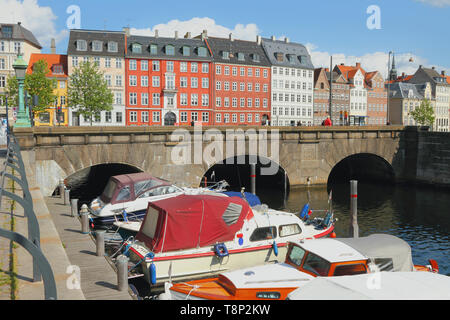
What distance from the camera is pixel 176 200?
727 inches

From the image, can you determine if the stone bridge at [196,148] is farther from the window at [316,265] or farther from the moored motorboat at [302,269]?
the window at [316,265]

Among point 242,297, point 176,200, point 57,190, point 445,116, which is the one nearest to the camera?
point 242,297

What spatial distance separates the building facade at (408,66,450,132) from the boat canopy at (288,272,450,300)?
119m

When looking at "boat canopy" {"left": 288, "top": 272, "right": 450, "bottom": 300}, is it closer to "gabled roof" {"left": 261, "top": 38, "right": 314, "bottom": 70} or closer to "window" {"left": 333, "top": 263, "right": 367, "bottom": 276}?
"window" {"left": 333, "top": 263, "right": 367, "bottom": 276}

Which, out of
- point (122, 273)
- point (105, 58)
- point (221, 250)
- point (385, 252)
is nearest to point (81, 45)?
point (105, 58)

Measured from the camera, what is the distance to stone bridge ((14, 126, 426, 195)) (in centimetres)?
3020

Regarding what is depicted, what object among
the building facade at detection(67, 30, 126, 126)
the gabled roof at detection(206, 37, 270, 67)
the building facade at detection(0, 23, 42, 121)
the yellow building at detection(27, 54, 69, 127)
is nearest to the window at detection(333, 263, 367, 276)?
the building facade at detection(67, 30, 126, 126)

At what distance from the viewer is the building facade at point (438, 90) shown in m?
118

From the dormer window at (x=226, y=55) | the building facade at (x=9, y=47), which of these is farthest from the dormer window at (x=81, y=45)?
the dormer window at (x=226, y=55)

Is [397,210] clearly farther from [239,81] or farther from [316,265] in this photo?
[239,81]
